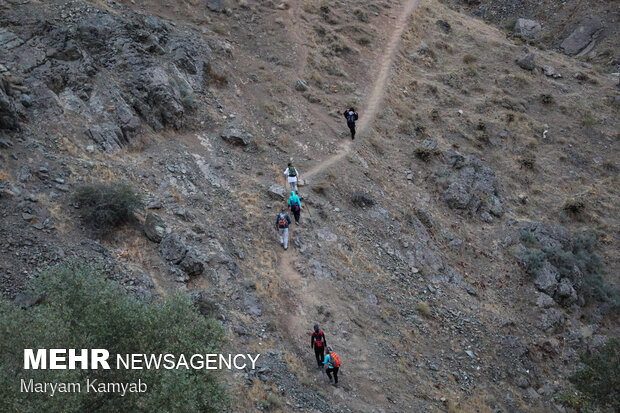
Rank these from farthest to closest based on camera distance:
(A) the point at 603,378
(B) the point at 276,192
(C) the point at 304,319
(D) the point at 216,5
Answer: (D) the point at 216,5
(B) the point at 276,192
(A) the point at 603,378
(C) the point at 304,319

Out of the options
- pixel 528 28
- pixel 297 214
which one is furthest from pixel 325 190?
pixel 528 28

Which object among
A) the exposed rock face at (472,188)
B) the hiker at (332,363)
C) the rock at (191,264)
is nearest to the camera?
the hiker at (332,363)

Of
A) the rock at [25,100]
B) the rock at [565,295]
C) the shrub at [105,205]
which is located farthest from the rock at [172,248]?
the rock at [565,295]

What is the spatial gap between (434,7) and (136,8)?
27828 mm

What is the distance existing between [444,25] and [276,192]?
28166 millimetres

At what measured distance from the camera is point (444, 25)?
1609 inches

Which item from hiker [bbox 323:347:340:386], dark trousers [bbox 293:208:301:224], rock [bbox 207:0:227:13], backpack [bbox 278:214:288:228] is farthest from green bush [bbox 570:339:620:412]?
rock [bbox 207:0:227:13]

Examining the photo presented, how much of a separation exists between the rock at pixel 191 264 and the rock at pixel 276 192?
604cm

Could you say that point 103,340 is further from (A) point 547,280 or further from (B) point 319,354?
(A) point 547,280

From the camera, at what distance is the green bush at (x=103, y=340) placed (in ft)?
27.1

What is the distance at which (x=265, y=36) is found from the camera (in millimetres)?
31688

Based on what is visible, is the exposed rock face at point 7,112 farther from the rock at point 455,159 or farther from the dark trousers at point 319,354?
the rock at point 455,159

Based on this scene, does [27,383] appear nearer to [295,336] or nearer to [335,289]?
[295,336]

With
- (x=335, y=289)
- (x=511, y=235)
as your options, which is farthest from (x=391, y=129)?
(x=335, y=289)
